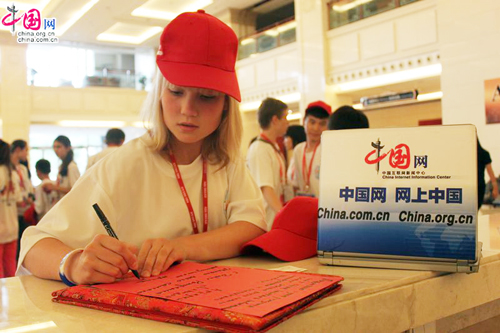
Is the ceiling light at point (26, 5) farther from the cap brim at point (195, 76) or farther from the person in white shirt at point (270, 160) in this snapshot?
the cap brim at point (195, 76)

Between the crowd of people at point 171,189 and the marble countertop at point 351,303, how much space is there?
0.09m

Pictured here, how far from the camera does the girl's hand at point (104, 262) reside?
38.7 inches

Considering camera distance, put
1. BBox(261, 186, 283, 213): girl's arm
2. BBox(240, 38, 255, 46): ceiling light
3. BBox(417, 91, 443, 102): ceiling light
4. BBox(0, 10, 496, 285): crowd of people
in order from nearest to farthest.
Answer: BBox(0, 10, 496, 285): crowd of people, BBox(261, 186, 283, 213): girl's arm, BBox(417, 91, 443, 102): ceiling light, BBox(240, 38, 255, 46): ceiling light

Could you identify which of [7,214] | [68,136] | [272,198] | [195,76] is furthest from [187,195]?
[68,136]

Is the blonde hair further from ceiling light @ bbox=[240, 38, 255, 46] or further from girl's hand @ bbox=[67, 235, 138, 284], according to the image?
ceiling light @ bbox=[240, 38, 255, 46]

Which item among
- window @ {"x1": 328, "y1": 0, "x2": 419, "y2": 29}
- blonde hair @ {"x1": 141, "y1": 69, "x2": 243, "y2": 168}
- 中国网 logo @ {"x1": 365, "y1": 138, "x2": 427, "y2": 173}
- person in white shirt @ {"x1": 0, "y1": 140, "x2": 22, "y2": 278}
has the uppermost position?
window @ {"x1": 328, "y1": 0, "x2": 419, "y2": 29}

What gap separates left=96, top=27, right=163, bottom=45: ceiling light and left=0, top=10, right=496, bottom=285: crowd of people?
18134 millimetres

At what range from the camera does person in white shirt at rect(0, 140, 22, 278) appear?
4.99 m

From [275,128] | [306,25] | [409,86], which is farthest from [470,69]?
[275,128]

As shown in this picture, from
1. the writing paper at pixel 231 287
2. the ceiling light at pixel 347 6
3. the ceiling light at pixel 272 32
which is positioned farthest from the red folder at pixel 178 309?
the ceiling light at pixel 272 32

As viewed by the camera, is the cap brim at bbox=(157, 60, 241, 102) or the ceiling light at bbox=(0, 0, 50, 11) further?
the ceiling light at bbox=(0, 0, 50, 11)

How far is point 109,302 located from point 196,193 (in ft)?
2.39

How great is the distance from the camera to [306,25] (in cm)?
1287

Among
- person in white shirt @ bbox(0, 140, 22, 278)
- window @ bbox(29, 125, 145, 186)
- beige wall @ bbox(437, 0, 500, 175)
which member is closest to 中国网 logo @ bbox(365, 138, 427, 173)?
person in white shirt @ bbox(0, 140, 22, 278)
